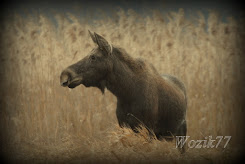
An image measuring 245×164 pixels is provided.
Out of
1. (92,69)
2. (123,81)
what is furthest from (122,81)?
(92,69)

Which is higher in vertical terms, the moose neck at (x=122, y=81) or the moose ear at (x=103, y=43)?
the moose ear at (x=103, y=43)

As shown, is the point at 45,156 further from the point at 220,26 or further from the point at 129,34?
the point at 220,26

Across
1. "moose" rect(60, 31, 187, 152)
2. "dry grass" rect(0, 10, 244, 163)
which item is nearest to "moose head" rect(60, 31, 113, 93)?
"moose" rect(60, 31, 187, 152)

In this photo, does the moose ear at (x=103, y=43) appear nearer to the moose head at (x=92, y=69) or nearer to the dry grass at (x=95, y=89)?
the moose head at (x=92, y=69)

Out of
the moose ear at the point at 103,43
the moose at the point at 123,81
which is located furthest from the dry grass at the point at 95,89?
the moose ear at the point at 103,43

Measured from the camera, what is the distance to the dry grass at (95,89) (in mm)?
6699

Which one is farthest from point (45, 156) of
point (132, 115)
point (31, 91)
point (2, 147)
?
point (31, 91)

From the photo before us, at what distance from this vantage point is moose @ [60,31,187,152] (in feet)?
14.9

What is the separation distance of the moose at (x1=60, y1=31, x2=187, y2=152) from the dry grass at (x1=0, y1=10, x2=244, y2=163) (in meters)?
1.79

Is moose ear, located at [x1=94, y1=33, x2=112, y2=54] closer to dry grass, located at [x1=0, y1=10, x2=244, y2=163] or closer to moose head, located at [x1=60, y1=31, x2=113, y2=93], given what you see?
moose head, located at [x1=60, y1=31, x2=113, y2=93]

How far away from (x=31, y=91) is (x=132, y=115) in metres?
3.52

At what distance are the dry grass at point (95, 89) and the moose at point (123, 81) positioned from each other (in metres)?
1.79

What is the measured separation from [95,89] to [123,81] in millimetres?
2561

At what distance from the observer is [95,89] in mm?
7066
